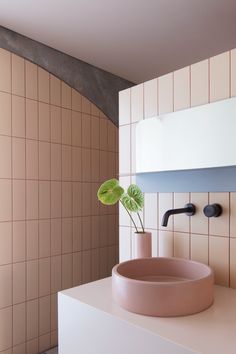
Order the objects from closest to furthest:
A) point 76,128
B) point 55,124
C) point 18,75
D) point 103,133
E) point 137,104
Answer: point 137,104
point 18,75
point 55,124
point 76,128
point 103,133

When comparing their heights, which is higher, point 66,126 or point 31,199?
point 66,126

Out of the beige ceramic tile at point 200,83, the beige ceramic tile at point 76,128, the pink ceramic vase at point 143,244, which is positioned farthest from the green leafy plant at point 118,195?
the beige ceramic tile at point 76,128

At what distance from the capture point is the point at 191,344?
80 centimetres

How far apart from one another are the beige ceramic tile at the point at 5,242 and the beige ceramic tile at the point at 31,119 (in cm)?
63

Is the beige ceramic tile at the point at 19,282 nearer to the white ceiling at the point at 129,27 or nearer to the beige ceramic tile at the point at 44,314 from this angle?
the beige ceramic tile at the point at 44,314

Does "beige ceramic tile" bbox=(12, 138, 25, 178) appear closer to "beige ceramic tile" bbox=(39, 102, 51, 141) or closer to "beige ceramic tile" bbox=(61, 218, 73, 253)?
"beige ceramic tile" bbox=(39, 102, 51, 141)

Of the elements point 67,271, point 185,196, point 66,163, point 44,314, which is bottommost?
point 44,314

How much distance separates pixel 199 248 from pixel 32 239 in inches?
48.0

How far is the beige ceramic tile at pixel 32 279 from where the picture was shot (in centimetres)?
204

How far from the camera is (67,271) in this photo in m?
2.29

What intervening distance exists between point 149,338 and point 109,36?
1.92m

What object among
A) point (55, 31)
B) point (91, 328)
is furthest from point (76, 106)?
point (91, 328)

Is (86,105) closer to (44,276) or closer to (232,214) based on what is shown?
(44,276)

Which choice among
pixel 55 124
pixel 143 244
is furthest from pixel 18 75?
pixel 143 244
